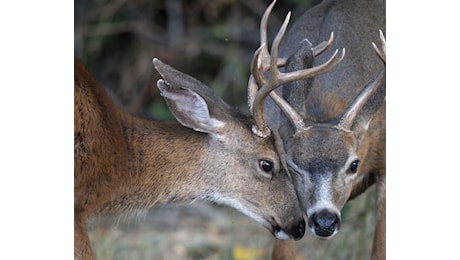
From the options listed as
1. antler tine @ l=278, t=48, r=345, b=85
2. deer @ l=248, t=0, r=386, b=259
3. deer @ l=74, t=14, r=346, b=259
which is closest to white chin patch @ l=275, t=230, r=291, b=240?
deer @ l=74, t=14, r=346, b=259

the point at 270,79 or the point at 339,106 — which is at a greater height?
the point at 270,79

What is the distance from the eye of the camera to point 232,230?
6406 mm

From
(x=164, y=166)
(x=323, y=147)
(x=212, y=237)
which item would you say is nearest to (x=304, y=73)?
(x=323, y=147)

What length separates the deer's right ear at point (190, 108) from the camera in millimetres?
4582

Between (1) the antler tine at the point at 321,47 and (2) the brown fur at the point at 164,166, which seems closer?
(2) the brown fur at the point at 164,166

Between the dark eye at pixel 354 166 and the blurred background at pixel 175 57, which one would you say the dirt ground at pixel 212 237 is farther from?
the dark eye at pixel 354 166

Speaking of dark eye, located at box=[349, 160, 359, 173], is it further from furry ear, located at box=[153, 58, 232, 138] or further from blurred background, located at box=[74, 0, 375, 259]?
blurred background, located at box=[74, 0, 375, 259]

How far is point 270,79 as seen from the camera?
177 inches

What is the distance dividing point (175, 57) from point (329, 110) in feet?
7.59

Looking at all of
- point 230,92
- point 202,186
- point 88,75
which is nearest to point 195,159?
point 202,186

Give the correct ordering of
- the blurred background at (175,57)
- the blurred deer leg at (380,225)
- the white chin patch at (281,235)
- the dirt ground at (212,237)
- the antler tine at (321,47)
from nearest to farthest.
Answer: the white chin patch at (281,235)
the antler tine at (321,47)
the blurred deer leg at (380,225)
the dirt ground at (212,237)
the blurred background at (175,57)

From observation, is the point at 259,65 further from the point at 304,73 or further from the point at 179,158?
the point at 179,158

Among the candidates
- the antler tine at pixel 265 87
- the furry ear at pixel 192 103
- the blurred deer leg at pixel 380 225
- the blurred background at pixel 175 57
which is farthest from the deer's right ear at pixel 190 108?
the blurred background at pixel 175 57
